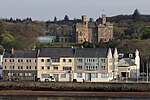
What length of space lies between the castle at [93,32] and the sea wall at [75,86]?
5736cm

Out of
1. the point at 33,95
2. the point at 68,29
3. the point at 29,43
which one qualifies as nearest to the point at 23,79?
the point at 33,95

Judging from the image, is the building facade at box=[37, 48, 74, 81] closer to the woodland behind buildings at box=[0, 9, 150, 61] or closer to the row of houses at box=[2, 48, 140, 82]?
the row of houses at box=[2, 48, 140, 82]

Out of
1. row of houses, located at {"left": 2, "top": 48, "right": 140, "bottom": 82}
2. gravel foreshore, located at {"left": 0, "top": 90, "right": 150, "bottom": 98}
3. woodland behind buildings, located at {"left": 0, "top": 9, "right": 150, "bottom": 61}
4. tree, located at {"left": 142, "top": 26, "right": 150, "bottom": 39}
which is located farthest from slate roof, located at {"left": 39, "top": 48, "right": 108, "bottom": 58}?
tree, located at {"left": 142, "top": 26, "right": 150, "bottom": 39}

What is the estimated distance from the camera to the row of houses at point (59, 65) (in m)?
66.1

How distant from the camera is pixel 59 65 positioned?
219 ft

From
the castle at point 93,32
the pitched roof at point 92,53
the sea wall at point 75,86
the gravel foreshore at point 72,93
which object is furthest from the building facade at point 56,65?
the castle at point 93,32

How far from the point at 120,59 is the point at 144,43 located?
15410mm

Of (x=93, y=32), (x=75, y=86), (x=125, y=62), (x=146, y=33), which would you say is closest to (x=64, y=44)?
(x=146, y=33)

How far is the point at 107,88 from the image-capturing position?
190ft

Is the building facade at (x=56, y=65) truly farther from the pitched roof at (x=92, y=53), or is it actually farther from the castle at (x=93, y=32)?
the castle at (x=93, y=32)

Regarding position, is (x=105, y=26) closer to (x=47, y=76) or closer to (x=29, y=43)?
(x=29, y=43)

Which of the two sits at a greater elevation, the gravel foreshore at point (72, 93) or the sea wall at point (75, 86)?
the sea wall at point (75, 86)

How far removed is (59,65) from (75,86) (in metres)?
8.48

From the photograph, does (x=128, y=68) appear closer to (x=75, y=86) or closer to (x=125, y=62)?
(x=125, y=62)
